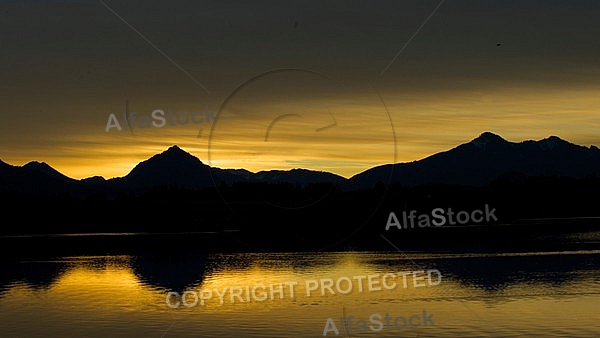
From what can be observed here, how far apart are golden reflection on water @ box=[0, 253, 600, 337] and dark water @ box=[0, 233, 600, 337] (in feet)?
0.21

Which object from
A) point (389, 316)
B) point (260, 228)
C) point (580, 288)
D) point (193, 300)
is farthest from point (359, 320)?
point (260, 228)

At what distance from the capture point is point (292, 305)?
47625 mm

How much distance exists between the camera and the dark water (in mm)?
41344

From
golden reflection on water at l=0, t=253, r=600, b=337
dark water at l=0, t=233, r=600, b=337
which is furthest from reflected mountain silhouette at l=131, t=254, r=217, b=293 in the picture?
golden reflection on water at l=0, t=253, r=600, b=337

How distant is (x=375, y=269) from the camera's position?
2660 inches

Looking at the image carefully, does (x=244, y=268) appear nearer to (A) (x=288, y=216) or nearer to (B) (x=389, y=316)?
(B) (x=389, y=316)

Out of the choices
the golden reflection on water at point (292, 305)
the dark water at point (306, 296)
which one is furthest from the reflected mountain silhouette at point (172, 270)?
the golden reflection on water at point (292, 305)

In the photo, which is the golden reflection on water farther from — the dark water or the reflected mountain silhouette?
the reflected mountain silhouette

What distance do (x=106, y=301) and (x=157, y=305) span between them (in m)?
4.56

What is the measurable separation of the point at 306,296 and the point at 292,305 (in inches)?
183

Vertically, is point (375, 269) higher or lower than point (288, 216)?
lower

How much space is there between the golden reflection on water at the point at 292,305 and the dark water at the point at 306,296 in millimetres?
63

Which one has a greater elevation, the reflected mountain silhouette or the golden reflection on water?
the reflected mountain silhouette

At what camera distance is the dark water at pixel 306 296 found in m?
41.3
